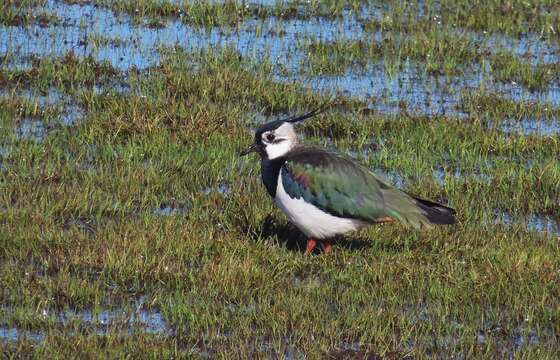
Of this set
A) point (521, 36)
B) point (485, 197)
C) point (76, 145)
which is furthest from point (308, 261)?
point (521, 36)

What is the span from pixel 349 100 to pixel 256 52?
1.81 m

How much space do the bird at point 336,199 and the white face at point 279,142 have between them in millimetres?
193

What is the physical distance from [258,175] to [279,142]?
4.46ft

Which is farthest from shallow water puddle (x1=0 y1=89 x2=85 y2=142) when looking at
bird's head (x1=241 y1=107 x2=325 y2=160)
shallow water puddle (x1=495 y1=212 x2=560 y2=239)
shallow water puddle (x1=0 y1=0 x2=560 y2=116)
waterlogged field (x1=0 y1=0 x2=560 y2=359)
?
shallow water puddle (x1=495 y1=212 x2=560 y2=239)

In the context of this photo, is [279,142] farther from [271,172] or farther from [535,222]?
[535,222]

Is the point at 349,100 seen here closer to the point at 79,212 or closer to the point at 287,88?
the point at 287,88

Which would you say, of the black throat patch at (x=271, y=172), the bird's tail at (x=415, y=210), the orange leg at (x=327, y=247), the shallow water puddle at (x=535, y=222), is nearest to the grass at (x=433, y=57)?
the shallow water puddle at (x=535, y=222)

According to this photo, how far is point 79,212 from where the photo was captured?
9539mm

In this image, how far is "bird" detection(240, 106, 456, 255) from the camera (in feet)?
29.5

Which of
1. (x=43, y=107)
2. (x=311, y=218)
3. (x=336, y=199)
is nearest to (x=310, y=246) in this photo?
(x=311, y=218)

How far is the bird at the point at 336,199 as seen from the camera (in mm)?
9000

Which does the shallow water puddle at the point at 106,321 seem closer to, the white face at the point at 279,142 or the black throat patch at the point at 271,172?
the black throat patch at the point at 271,172

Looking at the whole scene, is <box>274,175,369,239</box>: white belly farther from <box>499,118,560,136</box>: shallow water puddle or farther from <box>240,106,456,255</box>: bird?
<box>499,118,560,136</box>: shallow water puddle

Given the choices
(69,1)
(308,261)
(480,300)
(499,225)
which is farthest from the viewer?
(69,1)
